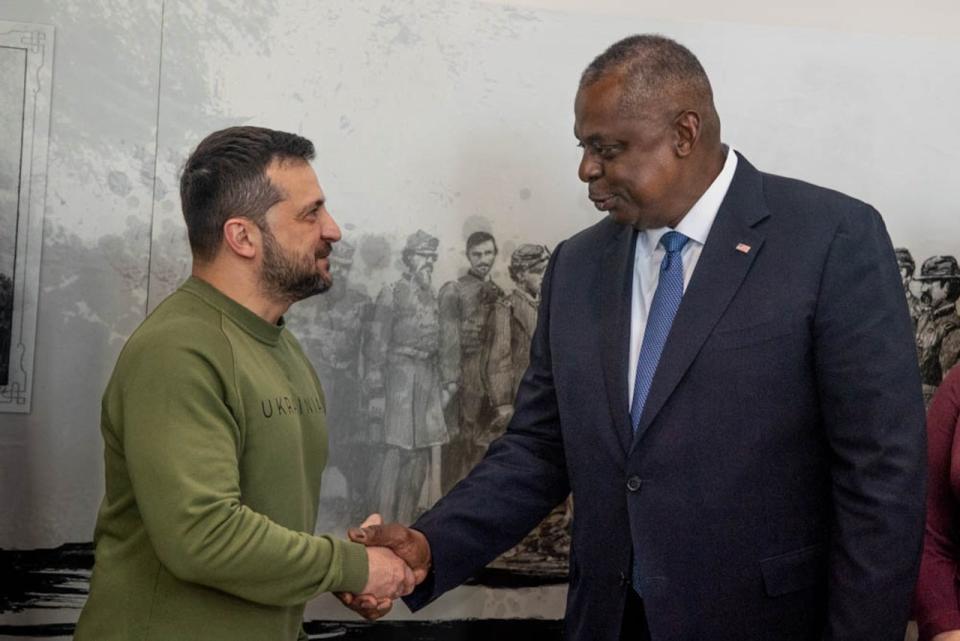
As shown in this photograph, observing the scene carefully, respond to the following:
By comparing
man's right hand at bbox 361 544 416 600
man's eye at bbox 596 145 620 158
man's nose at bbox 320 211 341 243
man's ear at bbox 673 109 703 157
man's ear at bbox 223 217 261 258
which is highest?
man's ear at bbox 673 109 703 157

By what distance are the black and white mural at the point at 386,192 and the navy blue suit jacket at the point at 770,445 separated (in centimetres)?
89

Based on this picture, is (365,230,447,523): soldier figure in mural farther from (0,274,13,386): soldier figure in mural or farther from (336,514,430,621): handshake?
(0,274,13,386): soldier figure in mural

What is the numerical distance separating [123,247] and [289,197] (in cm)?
86

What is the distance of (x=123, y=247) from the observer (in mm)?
3330

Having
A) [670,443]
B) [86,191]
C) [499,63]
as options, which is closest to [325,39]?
[499,63]

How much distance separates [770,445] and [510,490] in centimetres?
85

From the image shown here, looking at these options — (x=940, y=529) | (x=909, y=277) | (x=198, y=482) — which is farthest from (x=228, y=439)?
(x=909, y=277)

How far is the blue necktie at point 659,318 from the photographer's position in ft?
8.80

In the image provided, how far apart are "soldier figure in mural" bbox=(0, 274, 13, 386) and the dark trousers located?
6.32ft

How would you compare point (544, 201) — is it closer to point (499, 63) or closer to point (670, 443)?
point (499, 63)

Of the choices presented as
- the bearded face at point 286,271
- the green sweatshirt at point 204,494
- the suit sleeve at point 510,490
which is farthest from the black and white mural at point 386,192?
the green sweatshirt at point 204,494

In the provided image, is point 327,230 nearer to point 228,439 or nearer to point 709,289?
point 228,439

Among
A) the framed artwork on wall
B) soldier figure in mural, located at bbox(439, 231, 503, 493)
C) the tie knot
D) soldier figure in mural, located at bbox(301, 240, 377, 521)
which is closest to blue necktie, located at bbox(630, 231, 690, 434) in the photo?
the tie knot

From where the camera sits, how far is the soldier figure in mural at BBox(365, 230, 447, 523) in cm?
351
